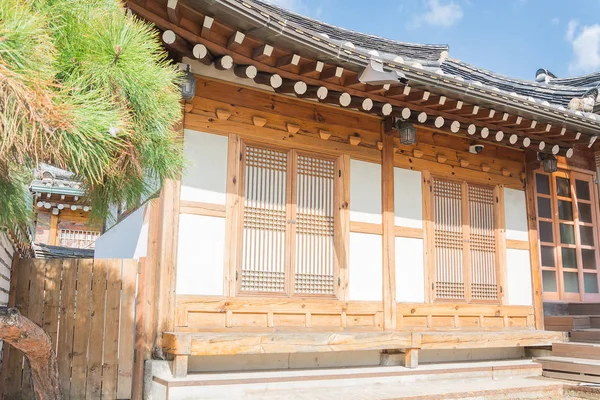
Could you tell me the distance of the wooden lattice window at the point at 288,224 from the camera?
5223 mm

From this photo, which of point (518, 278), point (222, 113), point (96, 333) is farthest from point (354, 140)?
point (96, 333)

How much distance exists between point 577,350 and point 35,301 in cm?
604

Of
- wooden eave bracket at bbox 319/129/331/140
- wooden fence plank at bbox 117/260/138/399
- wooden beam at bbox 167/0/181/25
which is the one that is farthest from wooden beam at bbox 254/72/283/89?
wooden fence plank at bbox 117/260/138/399

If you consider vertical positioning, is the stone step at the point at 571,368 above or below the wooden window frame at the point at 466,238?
below

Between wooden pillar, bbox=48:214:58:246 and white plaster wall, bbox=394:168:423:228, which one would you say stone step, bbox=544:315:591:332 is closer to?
white plaster wall, bbox=394:168:423:228

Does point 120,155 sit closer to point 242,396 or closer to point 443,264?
point 242,396

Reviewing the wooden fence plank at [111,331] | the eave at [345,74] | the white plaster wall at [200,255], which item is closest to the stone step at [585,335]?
the eave at [345,74]

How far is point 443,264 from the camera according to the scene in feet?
21.0

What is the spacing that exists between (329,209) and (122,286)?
2.16 meters

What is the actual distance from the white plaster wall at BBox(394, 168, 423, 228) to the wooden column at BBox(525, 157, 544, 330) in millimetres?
1874

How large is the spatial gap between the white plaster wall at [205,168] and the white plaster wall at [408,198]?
2.08 m

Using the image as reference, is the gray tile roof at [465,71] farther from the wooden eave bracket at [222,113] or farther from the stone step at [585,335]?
the wooden eave bracket at [222,113]

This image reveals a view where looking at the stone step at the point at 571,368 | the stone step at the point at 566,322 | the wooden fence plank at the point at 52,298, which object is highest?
the wooden fence plank at the point at 52,298

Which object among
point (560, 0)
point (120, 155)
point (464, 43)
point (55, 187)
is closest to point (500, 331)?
point (120, 155)
